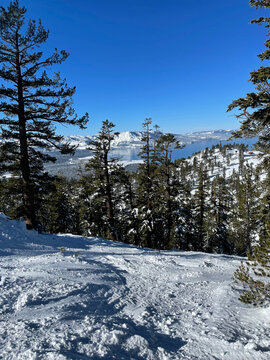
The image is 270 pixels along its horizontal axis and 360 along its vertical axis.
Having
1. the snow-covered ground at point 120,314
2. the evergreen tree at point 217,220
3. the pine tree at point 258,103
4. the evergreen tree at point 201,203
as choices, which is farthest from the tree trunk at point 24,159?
the evergreen tree at point 217,220

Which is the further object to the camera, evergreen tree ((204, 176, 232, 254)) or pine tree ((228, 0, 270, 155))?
evergreen tree ((204, 176, 232, 254))

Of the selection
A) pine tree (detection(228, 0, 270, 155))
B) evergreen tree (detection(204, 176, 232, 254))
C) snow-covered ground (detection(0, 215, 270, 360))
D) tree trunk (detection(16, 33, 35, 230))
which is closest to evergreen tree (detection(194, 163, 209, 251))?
evergreen tree (detection(204, 176, 232, 254))

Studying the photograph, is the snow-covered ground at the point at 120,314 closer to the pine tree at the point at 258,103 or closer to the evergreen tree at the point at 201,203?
the pine tree at the point at 258,103

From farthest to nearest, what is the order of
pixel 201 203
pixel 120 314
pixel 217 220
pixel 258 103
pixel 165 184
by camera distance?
1. pixel 201 203
2. pixel 217 220
3. pixel 165 184
4. pixel 258 103
5. pixel 120 314

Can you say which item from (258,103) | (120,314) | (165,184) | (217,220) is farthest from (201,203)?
(120,314)

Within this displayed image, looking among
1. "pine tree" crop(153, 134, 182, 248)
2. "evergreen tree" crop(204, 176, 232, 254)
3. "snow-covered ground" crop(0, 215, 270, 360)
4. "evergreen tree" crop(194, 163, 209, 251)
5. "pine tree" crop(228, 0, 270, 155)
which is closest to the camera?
"snow-covered ground" crop(0, 215, 270, 360)

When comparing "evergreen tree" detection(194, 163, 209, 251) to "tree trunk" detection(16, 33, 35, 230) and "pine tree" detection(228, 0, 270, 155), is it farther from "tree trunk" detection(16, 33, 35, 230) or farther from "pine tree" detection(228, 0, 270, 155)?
"tree trunk" detection(16, 33, 35, 230)

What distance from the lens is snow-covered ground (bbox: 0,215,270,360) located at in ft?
9.13

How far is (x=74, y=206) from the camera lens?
3434 cm

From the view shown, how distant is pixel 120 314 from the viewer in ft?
12.7

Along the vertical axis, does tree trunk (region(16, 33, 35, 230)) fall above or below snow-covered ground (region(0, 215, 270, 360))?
above

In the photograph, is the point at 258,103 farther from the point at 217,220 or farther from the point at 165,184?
the point at 217,220

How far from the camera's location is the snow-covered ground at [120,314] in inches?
110

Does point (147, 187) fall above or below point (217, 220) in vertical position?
above
